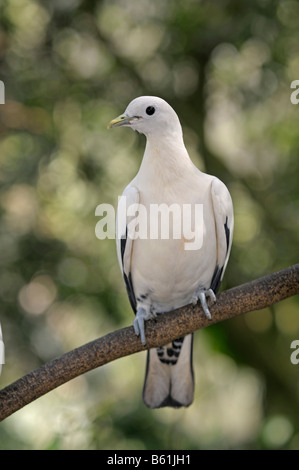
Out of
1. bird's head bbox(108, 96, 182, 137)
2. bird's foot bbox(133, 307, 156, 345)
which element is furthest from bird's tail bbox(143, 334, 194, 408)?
bird's head bbox(108, 96, 182, 137)

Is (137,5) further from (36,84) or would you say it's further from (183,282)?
(183,282)

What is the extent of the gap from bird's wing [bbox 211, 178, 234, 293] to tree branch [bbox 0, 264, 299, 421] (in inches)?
11.6

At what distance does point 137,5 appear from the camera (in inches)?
173

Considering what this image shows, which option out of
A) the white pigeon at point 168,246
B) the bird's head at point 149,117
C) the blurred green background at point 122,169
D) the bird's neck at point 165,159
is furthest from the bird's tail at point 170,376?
the blurred green background at point 122,169

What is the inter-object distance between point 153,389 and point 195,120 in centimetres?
230

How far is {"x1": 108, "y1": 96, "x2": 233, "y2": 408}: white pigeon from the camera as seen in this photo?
1858 millimetres

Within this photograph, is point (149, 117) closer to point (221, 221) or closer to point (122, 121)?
point (122, 121)

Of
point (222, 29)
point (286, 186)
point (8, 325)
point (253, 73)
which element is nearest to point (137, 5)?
point (222, 29)

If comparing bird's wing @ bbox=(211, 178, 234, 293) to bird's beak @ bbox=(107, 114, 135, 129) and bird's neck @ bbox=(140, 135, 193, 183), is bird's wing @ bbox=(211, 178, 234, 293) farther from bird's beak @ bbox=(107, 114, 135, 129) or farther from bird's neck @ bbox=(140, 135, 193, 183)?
bird's beak @ bbox=(107, 114, 135, 129)

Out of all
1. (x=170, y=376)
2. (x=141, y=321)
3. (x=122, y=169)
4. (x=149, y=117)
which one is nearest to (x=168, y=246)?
(x=141, y=321)

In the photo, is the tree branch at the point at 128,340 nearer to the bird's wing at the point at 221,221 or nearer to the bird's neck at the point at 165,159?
the bird's wing at the point at 221,221

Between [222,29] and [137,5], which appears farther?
[137,5]

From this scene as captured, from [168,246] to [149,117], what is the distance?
18.7 inches

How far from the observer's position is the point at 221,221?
213 cm
